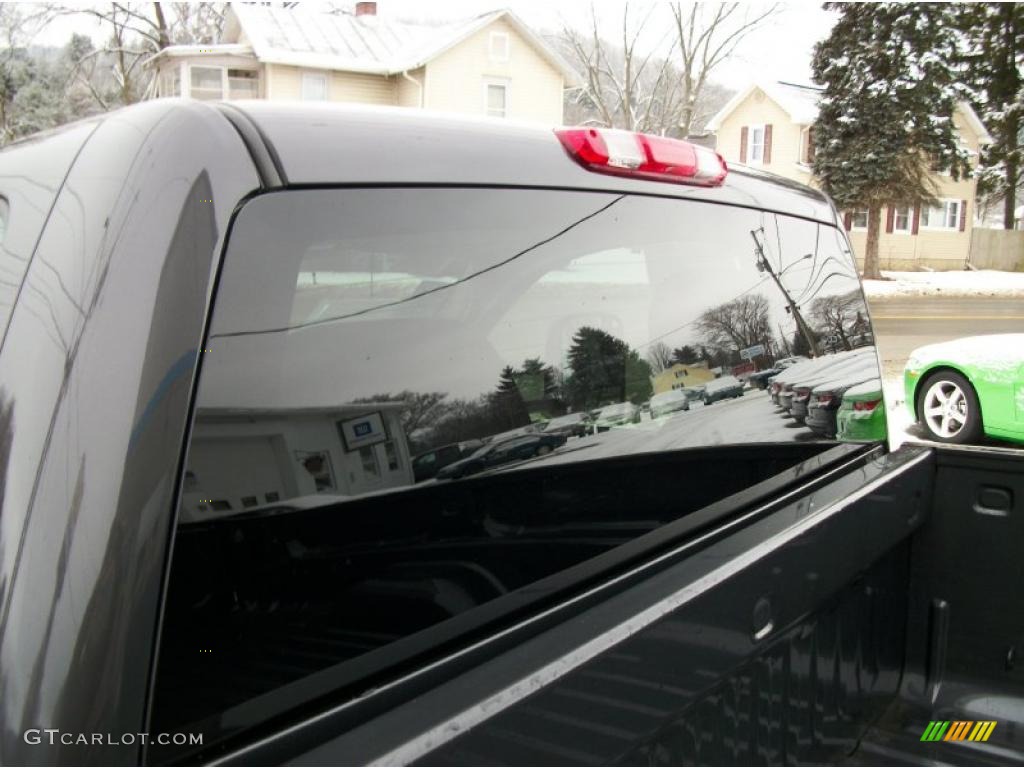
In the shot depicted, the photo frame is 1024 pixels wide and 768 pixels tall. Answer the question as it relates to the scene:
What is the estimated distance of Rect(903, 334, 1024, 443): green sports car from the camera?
7355 millimetres

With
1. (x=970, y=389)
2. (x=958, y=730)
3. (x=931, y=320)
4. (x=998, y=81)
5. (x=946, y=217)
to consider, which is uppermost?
(x=998, y=81)

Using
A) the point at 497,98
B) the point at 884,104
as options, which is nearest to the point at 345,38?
the point at 497,98

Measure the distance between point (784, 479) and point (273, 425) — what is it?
1.25m

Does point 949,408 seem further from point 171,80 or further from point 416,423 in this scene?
point 171,80

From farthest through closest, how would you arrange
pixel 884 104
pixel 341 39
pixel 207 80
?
pixel 884 104, pixel 207 80, pixel 341 39

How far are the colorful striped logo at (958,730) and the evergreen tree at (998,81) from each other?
32.1m

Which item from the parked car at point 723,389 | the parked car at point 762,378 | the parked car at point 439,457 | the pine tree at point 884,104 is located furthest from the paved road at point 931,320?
the parked car at point 439,457

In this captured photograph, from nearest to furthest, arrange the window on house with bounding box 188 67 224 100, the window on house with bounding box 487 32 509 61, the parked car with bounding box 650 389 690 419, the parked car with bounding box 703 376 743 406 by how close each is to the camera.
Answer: the parked car with bounding box 650 389 690 419 → the parked car with bounding box 703 376 743 406 → the window on house with bounding box 188 67 224 100 → the window on house with bounding box 487 32 509 61

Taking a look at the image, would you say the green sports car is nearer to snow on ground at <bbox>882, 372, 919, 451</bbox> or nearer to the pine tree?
snow on ground at <bbox>882, 372, 919, 451</bbox>

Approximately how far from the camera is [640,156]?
1532mm

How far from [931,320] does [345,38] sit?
16270mm

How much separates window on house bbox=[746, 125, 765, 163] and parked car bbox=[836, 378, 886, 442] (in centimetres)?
3478

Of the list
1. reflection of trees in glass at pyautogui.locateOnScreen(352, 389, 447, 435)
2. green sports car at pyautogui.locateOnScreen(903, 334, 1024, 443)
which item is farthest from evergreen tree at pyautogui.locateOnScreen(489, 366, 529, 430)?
green sports car at pyautogui.locateOnScreen(903, 334, 1024, 443)

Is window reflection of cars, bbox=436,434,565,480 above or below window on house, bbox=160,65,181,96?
below
